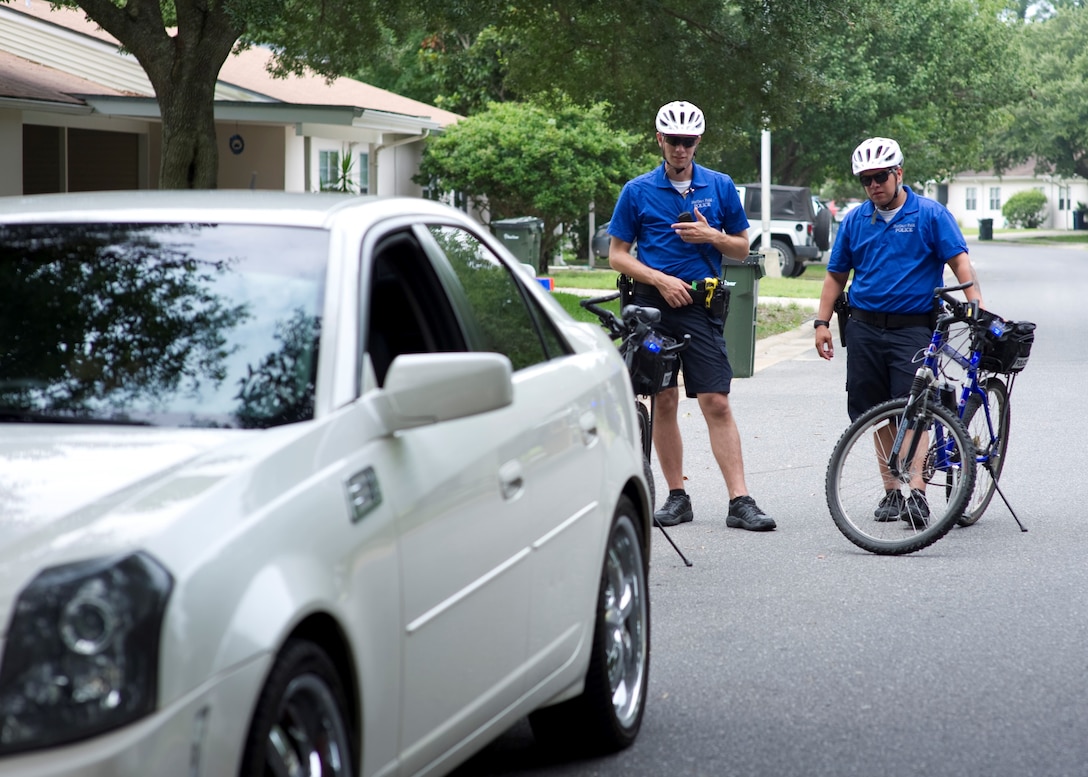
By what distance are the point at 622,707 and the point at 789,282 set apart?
28.0m

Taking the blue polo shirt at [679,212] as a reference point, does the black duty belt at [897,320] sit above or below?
below

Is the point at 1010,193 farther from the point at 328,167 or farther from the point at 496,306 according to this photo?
the point at 496,306

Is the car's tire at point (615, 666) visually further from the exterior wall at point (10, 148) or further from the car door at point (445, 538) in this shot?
the exterior wall at point (10, 148)

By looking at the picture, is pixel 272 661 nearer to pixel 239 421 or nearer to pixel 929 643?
pixel 239 421

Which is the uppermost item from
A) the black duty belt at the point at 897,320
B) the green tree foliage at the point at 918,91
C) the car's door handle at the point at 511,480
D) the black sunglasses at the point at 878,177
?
the green tree foliage at the point at 918,91

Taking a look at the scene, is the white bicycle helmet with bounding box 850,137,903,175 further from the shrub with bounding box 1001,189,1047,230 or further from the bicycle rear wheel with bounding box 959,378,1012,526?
the shrub with bounding box 1001,189,1047,230

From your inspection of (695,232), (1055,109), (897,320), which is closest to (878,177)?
(897,320)

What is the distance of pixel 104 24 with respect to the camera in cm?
1745

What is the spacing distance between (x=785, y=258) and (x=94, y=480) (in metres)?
34.1

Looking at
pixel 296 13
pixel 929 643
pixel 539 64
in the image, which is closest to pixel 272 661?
pixel 929 643

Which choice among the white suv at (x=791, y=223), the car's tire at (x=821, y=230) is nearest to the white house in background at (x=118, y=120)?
the white suv at (x=791, y=223)

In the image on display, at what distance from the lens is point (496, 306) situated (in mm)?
4453

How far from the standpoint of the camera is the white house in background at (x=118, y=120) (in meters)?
20.9

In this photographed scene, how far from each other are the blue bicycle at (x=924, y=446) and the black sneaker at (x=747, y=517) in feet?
1.46
